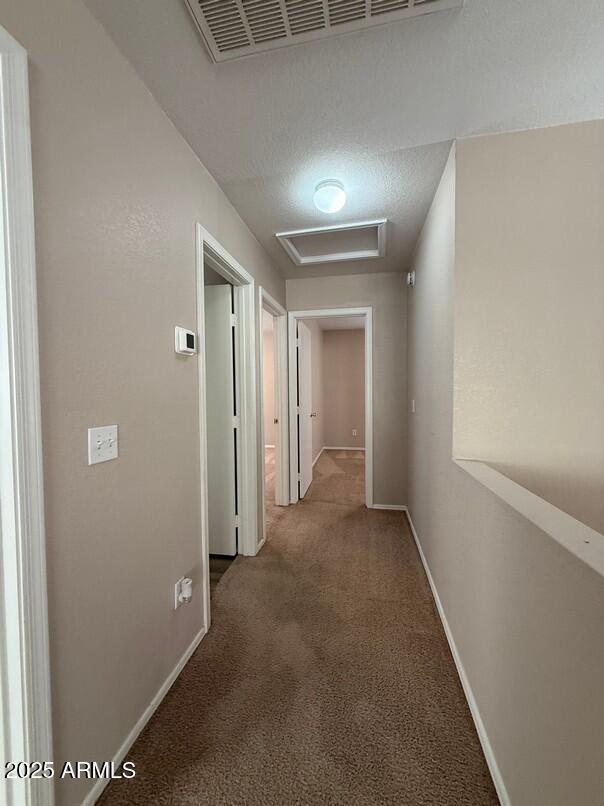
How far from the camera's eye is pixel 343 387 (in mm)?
6805

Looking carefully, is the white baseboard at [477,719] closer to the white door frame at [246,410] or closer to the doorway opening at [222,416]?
the white door frame at [246,410]

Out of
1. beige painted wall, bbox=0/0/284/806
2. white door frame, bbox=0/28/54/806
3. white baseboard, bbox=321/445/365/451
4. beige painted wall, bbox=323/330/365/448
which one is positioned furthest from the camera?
white baseboard, bbox=321/445/365/451

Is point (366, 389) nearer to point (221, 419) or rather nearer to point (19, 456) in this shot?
point (221, 419)

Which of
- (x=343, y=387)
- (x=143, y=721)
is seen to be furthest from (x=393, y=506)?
(x=343, y=387)

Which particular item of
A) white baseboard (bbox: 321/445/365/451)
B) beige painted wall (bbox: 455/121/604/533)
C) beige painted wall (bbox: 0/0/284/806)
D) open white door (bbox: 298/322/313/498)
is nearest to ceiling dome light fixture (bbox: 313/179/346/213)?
beige painted wall (bbox: 455/121/604/533)

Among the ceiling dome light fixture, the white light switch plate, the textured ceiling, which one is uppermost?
the textured ceiling

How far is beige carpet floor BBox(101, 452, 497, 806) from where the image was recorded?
108cm

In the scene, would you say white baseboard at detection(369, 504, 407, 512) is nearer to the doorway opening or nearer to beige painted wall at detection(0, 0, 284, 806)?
the doorway opening

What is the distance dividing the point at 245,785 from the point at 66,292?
1639 mm

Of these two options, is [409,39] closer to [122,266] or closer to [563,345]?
[122,266]

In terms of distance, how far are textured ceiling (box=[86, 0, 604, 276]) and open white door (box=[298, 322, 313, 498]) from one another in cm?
208

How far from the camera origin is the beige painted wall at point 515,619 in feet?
2.16

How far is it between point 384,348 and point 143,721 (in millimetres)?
3246

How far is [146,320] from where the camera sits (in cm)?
132
